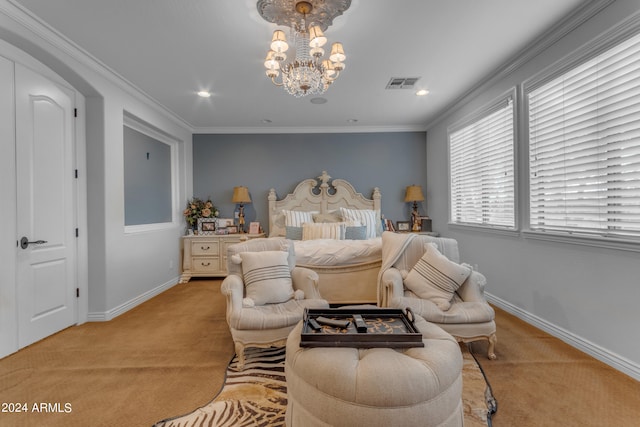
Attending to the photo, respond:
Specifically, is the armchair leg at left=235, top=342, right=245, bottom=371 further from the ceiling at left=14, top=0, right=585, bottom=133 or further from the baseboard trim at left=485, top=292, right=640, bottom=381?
the baseboard trim at left=485, top=292, right=640, bottom=381

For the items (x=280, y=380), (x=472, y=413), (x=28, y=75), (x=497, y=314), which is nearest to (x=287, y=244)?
(x=280, y=380)

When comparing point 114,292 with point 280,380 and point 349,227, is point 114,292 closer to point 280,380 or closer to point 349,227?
point 280,380

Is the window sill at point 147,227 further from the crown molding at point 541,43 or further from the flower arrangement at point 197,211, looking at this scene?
the crown molding at point 541,43

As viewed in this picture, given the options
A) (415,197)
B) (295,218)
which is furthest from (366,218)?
(295,218)

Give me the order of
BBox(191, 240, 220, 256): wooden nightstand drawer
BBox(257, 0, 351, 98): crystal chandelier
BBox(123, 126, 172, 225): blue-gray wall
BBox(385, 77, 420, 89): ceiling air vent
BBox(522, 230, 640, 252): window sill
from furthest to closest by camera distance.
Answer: BBox(191, 240, 220, 256): wooden nightstand drawer < BBox(123, 126, 172, 225): blue-gray wall < BBox(385, 77, 420, 89): ceiling air vent < BBox(257, 0, 351, 98): crystal chandelier < BBox(522, 230, 640, 252): window sill

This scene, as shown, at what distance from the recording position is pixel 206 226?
519 cm

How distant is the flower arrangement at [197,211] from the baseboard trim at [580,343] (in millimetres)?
4593

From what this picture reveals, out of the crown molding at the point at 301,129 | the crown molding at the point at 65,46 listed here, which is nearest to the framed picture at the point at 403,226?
the crown molding at the point at 301,129

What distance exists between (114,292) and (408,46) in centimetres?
409

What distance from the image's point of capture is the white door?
257 centimetres

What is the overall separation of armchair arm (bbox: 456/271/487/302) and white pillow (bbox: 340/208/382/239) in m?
2.31

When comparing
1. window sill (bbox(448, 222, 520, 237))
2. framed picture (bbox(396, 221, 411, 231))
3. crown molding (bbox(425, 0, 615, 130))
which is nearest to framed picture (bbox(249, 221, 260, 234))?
framed picture (bbox(396, 221, 411, 231))

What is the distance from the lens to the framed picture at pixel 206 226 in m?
5.17

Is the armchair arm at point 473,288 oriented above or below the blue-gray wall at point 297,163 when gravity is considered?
below
